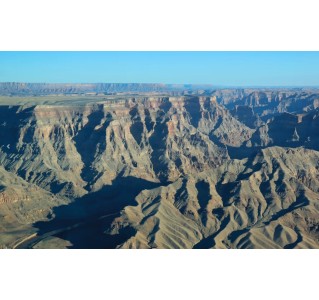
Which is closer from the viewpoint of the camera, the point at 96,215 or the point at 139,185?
the point at 96,215

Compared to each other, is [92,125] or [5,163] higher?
[92,125]

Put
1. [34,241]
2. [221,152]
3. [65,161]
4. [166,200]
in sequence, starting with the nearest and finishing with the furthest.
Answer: [34,241] < [166,200] < [65,161] < [221,152]

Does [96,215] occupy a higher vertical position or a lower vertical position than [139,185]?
lower

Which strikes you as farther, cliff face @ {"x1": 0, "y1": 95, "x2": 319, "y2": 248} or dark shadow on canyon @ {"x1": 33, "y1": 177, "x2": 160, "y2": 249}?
cliff face @ {"x1": 0, "y1": 95, "x2": 319, "y2": 248}

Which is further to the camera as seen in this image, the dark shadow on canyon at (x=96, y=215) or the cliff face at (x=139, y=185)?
the cliff face at (x=139, y=185)

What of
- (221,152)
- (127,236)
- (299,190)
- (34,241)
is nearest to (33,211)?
(34,241)

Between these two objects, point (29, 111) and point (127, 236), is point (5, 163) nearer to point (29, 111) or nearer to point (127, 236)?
point (29, 111)

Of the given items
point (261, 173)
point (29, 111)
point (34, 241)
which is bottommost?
point (34, 241)

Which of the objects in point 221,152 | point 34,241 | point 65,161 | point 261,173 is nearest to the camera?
point 34,241
